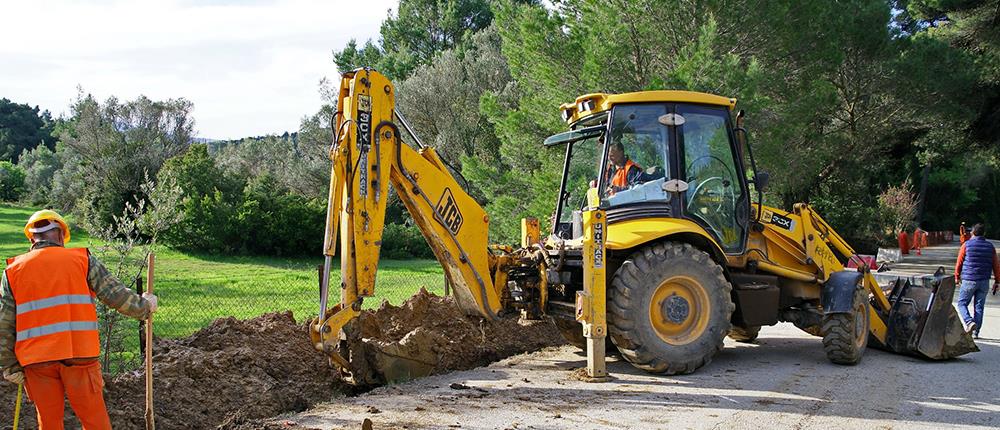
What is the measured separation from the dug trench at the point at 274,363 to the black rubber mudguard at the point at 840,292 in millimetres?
3153

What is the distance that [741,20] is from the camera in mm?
16250

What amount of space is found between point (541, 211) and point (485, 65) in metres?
17.6

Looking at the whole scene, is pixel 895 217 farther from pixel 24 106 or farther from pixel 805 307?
pixel 24 106

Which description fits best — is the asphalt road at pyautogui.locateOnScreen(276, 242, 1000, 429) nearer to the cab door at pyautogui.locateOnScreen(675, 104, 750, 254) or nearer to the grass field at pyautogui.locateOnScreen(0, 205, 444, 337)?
the cab door at pyautogui.locateOnScreen(675, 104, 750, 254)

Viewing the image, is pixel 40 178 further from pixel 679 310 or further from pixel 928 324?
pixel 928 324

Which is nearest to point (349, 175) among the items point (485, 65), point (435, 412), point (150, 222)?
point (435, 412)

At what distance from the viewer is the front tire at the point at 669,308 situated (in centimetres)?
692

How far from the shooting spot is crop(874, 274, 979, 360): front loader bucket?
27.4 ft

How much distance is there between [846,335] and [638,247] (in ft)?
8.06

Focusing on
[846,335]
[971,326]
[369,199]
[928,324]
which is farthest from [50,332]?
[971,326]

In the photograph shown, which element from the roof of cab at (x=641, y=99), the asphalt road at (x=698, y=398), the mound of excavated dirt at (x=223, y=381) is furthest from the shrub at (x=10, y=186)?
the roof of cab at (x=641, y=99)

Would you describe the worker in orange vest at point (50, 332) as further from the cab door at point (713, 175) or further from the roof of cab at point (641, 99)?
the cab door at point (713, 175)

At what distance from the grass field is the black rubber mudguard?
6999 millimetres

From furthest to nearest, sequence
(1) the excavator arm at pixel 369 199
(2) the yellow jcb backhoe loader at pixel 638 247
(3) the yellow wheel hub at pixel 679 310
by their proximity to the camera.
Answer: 1. (3) the yellow wheel hub at pixel 679 310
2. (2) the yellow jcb backhoe loader at pixel 638 247
3. (1) the excavator arm at pixel 369 199
